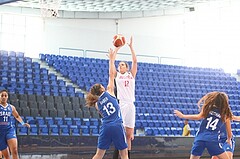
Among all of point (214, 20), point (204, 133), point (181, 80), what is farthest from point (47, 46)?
point (204, 133)

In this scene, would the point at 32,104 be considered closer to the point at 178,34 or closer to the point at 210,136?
the point at 210,136

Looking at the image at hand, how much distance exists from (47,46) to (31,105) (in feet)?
28.4

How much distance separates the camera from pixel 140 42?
27.1 meters

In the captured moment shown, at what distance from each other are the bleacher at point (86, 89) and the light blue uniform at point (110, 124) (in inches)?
329

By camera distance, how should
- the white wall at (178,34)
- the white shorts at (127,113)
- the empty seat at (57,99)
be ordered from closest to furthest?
the white shorts at (127,113) → the empty seat at (57,99) → the white wall at (178,34)

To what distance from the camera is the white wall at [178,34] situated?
86.5 ft

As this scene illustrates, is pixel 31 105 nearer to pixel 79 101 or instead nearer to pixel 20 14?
pixel 79 101

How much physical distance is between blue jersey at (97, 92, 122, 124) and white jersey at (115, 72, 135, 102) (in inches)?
55.3

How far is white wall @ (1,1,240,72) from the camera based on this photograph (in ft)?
86.5

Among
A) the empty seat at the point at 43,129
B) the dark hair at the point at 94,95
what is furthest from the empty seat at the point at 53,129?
the dark hair at the point at 94,95

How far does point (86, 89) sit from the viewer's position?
20.3 metres

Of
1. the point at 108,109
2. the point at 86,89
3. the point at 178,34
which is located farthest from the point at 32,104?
the point at 178,34

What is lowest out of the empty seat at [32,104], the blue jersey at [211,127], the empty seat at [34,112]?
the empty seat at [34,112]

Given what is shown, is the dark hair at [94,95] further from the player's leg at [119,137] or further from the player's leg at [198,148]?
the player's leg at [198,148]
